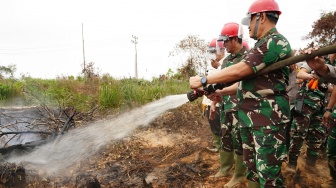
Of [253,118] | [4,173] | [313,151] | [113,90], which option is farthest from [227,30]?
[113,90]

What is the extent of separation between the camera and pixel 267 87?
8.29ft

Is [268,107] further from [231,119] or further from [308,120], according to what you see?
[308,120]

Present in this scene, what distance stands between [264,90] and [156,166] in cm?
308

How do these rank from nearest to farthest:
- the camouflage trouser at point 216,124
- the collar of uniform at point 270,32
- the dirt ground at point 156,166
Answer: the collar of uniform at point 270,32 < the dirt ground at point 156,166 < the camouflage trouser at point 216,124

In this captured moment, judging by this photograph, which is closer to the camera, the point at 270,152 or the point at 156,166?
the point at 270,152

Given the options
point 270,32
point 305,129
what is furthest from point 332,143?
point 270,32

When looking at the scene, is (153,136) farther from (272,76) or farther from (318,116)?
(272,76)

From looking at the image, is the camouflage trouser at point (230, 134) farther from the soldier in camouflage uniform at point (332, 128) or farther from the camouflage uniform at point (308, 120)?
the soldier in camouflage uniform at point (332, 128)

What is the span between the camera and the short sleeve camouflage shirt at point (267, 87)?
240 centimetres

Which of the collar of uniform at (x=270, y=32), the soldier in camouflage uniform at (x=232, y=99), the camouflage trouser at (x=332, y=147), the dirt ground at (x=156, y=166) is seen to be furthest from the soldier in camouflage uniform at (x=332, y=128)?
the collar of uniform at (x=270, y=32)

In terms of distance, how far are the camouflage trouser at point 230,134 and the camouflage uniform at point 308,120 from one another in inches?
40.0

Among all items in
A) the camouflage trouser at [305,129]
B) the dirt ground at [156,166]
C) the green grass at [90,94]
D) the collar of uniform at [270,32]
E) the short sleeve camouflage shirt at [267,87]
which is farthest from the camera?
the green grass at [90,94]

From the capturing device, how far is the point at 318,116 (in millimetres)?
4359

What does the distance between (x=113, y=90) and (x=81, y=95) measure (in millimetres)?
1965
